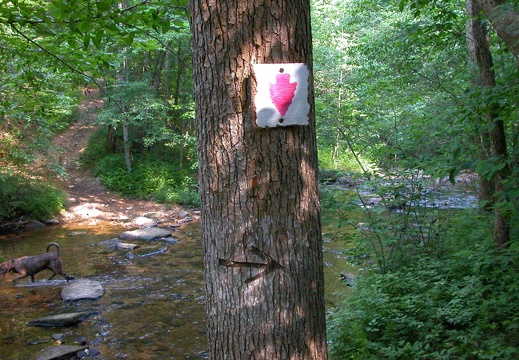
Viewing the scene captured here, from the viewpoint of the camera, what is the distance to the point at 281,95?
1647mm

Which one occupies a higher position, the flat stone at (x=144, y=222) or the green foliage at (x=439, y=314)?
the green foliage at (x=439, y=314)

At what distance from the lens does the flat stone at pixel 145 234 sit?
40.5 feet

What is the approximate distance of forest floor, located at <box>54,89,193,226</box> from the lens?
1499cm

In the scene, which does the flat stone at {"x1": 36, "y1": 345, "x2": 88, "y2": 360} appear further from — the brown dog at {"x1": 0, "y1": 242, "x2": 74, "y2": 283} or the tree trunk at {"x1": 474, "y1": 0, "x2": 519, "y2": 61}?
the tree trunk at {"x1": 474, "y1": 0, "x2": 519, "y2": 61}

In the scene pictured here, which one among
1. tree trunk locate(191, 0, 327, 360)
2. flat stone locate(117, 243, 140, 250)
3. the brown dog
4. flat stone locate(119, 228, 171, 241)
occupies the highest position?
tree trunk locate(191, 0, 327, 360)

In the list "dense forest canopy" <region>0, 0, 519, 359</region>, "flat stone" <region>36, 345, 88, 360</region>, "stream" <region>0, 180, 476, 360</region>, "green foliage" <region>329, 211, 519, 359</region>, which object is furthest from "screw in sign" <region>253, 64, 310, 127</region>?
"flat stone" <region>36, 345, 88, 360</region>

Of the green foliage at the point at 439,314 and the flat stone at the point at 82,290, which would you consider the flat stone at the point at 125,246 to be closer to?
the flat stone at the point at 82,290

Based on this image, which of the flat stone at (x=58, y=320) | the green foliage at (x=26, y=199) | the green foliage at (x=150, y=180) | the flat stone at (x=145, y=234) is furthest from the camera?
the green foliage at (x=150, y=180)

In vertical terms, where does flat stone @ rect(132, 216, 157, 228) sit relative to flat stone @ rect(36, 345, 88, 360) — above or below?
above

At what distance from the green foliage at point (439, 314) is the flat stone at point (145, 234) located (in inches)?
318

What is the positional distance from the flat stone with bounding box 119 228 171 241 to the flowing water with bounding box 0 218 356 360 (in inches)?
29.5

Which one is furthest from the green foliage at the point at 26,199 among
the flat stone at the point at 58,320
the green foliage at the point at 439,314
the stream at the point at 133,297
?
the green foliage at the point at 439,314

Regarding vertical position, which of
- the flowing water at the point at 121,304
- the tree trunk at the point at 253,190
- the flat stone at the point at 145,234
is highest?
the tree trunk at the point at 253,190

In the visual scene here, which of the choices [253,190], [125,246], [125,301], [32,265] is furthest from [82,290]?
[253,190]
